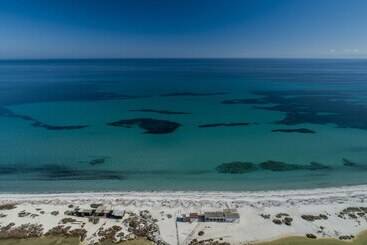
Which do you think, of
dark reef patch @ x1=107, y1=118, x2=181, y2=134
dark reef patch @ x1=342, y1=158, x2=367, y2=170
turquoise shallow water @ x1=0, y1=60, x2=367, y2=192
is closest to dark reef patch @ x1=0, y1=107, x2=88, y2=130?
turquoise shallow water @ x1=0, y1=60, x2=367, y2=192

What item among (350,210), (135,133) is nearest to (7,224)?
(135,133)

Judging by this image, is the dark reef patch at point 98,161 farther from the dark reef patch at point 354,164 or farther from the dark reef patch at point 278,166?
the dark reef patch at point 354,164

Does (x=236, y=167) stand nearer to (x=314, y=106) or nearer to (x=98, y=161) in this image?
(x=98, y=161)

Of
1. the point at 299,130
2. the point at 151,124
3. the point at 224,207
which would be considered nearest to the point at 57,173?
the point at 224,207

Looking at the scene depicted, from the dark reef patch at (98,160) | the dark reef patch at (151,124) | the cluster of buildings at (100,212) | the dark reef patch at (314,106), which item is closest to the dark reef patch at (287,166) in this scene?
the dark reef patch at (314,106)

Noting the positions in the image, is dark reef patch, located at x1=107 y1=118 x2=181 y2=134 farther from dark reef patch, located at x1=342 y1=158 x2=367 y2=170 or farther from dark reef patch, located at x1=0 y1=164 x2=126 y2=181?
dark reef patch, located at x1=342 y1=158 x2=367 y2=170
